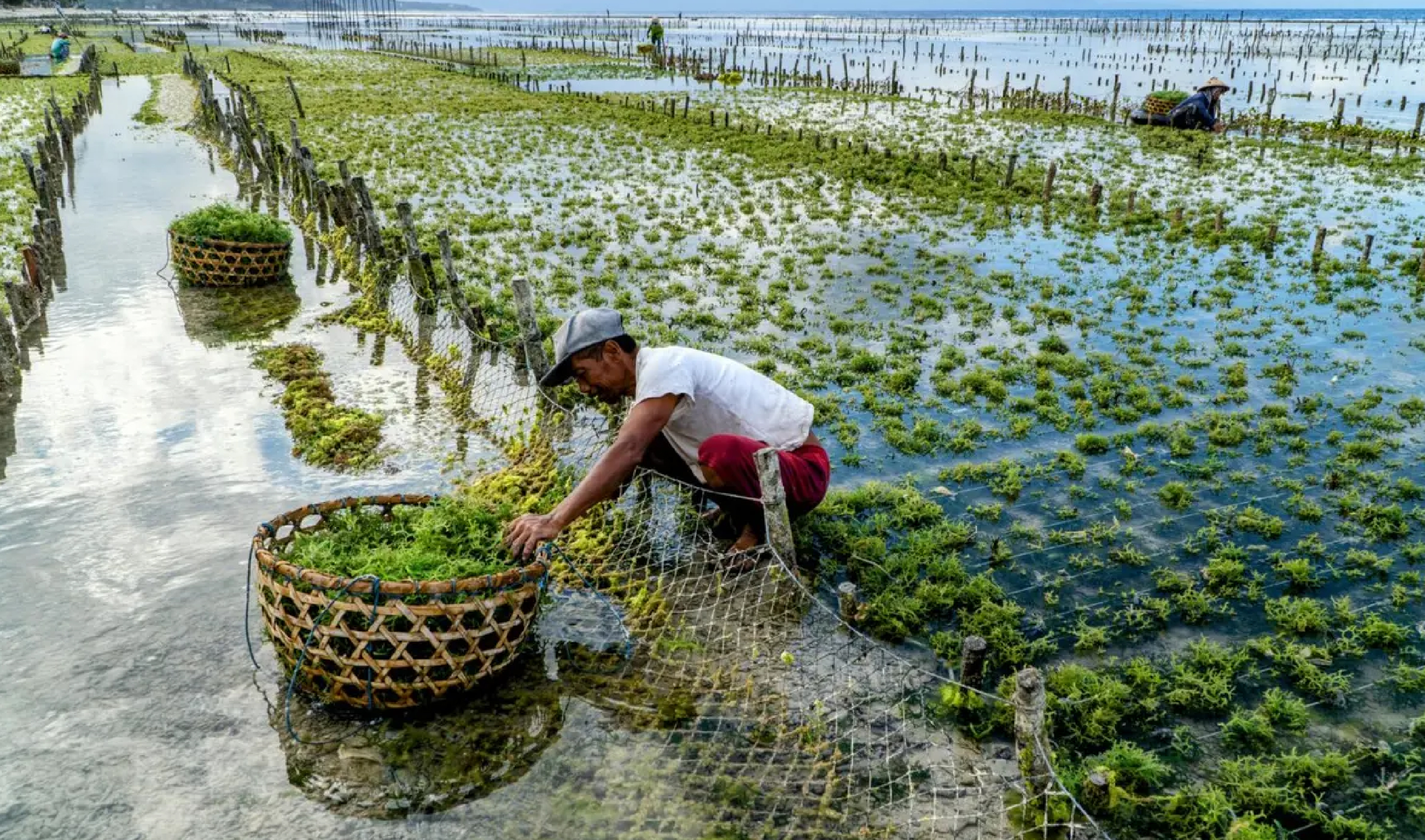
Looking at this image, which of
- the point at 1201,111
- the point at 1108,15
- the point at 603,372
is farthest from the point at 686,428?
the point at 1108,15

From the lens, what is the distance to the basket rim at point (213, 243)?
10.9 m

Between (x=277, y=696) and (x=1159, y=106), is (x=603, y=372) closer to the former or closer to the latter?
(x=277, y=696)

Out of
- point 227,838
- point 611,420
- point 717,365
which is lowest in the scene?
point 227,838

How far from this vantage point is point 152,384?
852 centimetres

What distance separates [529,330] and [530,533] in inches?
135

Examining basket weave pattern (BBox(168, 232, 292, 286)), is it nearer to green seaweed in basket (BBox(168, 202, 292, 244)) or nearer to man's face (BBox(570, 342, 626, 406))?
green seaweed in basket (BBox(168, 202, 292, 244))

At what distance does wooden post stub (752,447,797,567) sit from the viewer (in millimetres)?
4812

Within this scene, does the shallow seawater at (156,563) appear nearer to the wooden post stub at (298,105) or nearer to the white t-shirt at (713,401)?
the white t-shirt at (713,401)

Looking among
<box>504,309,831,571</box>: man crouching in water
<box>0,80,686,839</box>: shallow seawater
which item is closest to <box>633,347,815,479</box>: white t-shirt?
<box>504,309,831,571</box>: man crouching in water

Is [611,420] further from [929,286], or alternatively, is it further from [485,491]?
[929,286]

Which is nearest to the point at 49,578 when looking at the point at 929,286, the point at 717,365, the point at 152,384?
the point at 152,384

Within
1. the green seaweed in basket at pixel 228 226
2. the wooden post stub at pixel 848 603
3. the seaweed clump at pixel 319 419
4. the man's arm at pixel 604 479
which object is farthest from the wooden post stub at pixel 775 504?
the green seaweed in basket at pixel 228 226

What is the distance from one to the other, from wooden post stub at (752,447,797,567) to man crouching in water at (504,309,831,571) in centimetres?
19

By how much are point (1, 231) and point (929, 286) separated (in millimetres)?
13668
